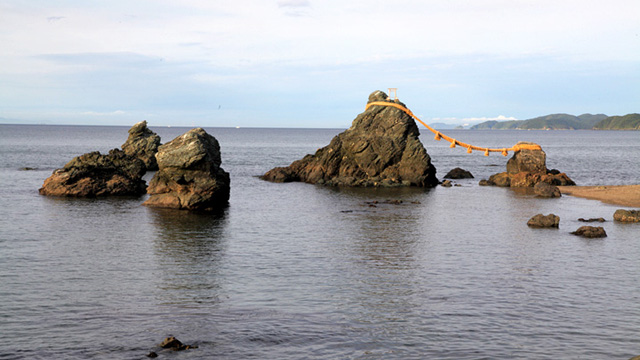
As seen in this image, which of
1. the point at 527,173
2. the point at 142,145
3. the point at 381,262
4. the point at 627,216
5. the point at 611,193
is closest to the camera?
the point at 381,262

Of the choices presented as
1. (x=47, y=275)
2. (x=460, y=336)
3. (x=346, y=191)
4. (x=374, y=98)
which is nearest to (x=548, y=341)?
(x=460, y=336)

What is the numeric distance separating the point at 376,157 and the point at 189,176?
2896cm

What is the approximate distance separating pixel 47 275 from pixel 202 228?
14.0 meters

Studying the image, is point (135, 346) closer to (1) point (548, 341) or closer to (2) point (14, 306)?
(2) point (14, 306)

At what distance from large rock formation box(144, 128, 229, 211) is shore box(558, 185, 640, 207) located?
34608 millimetres

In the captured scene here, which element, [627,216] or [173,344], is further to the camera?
[627,216]

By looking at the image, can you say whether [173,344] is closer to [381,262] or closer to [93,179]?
[381,262]

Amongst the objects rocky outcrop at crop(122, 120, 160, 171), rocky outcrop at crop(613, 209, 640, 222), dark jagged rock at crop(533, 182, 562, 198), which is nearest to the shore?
dark jagged rock at crop(533, 182, 562, 198)

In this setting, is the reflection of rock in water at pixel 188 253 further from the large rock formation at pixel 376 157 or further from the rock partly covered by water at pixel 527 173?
the rock partly covered by water at pixel 527 173

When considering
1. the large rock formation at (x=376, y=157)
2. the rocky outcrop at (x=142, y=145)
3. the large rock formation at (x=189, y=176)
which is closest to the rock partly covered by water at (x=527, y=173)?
the large rock formation at (x=376, y=157)

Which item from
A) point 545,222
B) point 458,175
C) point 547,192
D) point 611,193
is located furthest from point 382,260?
point 458,175

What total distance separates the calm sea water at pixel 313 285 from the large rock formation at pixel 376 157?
2221cm

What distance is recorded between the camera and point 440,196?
59750 millimetres

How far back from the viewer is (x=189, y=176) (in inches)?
1848
